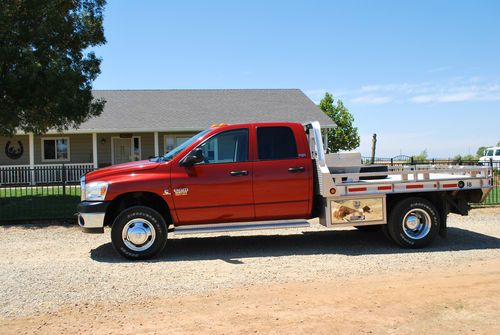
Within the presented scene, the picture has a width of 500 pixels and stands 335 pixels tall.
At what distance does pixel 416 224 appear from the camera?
8172mm

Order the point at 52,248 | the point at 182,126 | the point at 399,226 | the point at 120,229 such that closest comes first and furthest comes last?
the point at 120,229 → the point at 399,226 → the point at 52,248 → the point at 182,126

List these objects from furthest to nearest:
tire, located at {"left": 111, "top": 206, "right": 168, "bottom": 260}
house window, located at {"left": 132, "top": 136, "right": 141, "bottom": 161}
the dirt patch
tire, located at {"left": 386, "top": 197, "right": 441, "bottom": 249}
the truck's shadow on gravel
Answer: house window, located at {"left": 132, "top": 136, "right": 141, "bottom": 161}
tire, located at {"left": 386, "top": 197, "right": 441, "bottom": 249}
the truck's shadow on gravel
tire, located at {"left": 111, "top": 206, "right": 168, "bottom": 260}
the dirt patch

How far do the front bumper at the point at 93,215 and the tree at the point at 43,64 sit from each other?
6918 millimetres

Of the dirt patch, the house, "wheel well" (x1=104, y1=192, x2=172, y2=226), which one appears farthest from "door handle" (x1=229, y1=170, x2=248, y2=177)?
the house

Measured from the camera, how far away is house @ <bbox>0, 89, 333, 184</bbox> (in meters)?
24.0

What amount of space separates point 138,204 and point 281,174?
2.32 m

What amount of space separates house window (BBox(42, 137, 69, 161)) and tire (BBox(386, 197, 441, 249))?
21.0 m

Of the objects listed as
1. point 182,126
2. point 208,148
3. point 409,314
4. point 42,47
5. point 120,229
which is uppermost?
point 42,47

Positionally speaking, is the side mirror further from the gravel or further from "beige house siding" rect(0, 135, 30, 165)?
"beige house siding" rect(0, 135, 30, 165)

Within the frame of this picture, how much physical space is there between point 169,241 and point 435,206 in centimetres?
477

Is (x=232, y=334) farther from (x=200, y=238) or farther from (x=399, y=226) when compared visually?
(x=200, y=238)

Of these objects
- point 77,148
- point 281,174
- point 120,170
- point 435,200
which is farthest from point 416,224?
point 77,148

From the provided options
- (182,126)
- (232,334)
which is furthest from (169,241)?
(182,126)

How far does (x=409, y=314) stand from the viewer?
15.9 feet
